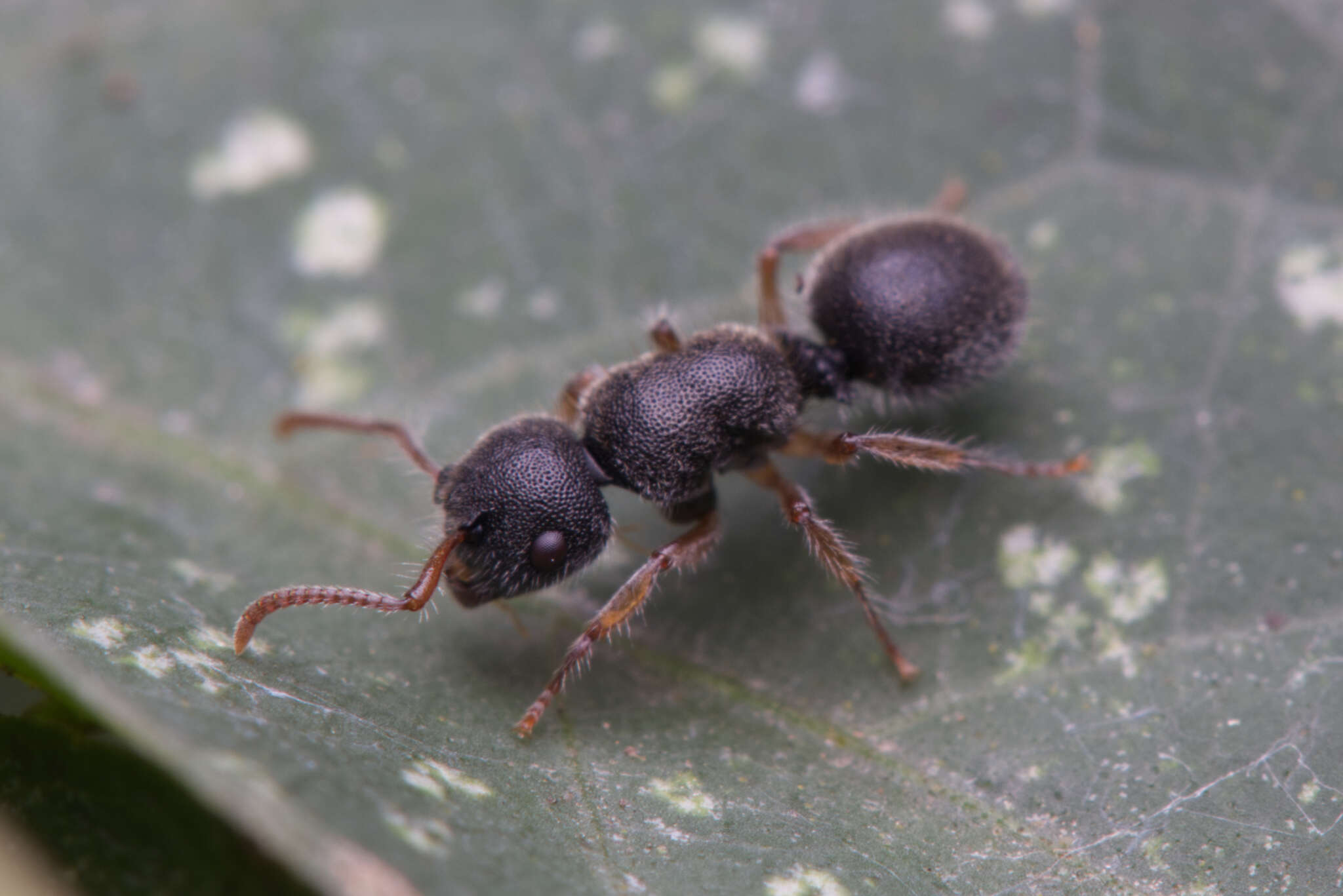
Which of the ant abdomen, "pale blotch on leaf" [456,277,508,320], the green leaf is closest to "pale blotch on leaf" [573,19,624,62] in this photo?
the green leaf

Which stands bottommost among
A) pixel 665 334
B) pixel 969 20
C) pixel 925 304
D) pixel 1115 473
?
pixel 665 334

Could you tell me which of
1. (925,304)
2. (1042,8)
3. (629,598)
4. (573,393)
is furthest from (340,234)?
(1042,8)

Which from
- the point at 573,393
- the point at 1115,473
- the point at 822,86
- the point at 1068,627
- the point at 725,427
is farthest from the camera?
the point at 822,86

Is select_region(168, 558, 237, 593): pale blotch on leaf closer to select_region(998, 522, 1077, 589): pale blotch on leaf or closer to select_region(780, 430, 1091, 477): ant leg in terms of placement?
select_region(780, 430, 1091, 477): ant leg

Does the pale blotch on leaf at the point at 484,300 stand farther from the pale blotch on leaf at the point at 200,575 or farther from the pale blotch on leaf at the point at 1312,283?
the pale blotch on leaf at the point at 1312,283

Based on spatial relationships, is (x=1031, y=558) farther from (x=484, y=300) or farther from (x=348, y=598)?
(x=484, y=300)

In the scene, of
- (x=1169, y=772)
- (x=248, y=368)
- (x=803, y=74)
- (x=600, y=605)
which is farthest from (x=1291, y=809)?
(x=248, y=368)
